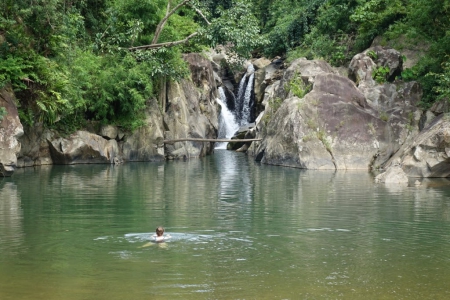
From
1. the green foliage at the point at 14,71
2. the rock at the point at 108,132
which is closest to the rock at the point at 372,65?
the rock at the point at 108,132

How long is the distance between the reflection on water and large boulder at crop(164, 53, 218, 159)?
572 inches

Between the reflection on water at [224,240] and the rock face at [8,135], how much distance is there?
2.27 feet

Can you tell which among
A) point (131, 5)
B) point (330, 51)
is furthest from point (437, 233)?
point (330, 51)

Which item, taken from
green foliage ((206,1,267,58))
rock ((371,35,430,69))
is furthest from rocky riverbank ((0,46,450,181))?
green foliage ((206,1,267,58))

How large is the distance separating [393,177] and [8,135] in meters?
14.5

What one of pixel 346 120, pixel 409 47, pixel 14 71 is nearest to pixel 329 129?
pixel 346 120

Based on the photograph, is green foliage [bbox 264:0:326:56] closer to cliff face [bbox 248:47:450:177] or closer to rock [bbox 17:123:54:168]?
cliff face [bbox 248:47:450:177]

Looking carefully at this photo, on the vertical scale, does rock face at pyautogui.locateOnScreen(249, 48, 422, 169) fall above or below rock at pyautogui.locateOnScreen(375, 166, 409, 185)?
above

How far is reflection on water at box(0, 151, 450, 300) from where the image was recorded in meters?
11.6

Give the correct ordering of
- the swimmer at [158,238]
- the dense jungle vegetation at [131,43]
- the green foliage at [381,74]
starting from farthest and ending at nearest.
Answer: the green foliage at [381,74], the dense jungle vegetation at [131,43], the swimmer at [158,238]

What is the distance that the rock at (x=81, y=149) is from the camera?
34781 mm

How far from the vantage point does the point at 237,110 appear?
5256cm

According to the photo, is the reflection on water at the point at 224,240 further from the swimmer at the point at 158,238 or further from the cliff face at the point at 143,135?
the cliff face at the point at 143,135

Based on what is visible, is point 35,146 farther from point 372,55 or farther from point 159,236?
point 159,236
